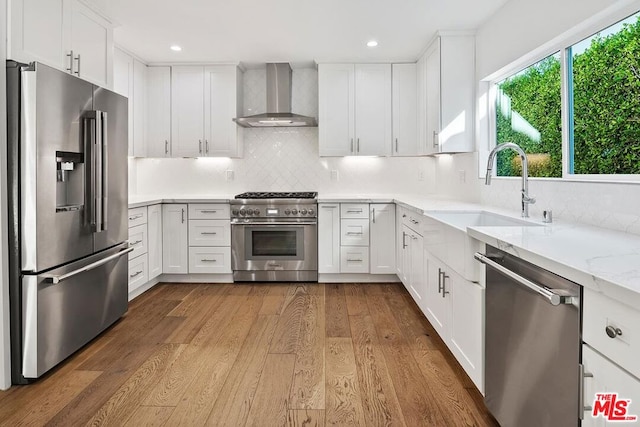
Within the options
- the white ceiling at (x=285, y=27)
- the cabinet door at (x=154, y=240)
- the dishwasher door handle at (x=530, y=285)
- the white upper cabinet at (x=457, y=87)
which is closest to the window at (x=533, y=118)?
the white upper cabinet at (x=457, y=87)

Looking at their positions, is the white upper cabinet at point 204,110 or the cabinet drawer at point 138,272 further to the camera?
the white upper cabinet at point 204,110

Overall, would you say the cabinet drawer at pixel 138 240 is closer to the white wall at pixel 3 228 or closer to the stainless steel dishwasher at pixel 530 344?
the white wall at pixel 3 228

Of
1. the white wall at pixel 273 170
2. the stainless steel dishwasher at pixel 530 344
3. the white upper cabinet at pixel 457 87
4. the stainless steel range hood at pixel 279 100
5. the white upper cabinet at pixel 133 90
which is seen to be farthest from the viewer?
the white wall at pixel 273 170

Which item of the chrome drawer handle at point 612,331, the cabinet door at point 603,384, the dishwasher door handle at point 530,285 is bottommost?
the cabinet door at point 603,384

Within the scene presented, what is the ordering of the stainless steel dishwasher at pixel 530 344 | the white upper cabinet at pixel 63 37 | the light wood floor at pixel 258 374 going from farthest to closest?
1. the white upper cabinet at pixel 63 37
2. the light wood floor at pixel 258 374
3. the stainless steel dishwasher at pixel 530 344

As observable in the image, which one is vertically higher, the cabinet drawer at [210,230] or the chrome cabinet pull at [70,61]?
the chrome cabinet pull at [70,61]

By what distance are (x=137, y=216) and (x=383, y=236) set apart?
245 centimetres

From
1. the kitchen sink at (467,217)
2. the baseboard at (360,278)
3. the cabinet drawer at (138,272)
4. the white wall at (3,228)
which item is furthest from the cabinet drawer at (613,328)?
the cabinet drawer at (138,272)

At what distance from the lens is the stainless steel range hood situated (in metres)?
4.98

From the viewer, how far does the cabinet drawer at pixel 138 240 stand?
4.06m

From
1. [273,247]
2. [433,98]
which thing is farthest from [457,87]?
[273,247]

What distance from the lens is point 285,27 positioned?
3865mm

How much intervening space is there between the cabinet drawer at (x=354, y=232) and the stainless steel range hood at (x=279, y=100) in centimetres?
122

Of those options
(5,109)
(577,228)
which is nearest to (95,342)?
(5,109)
